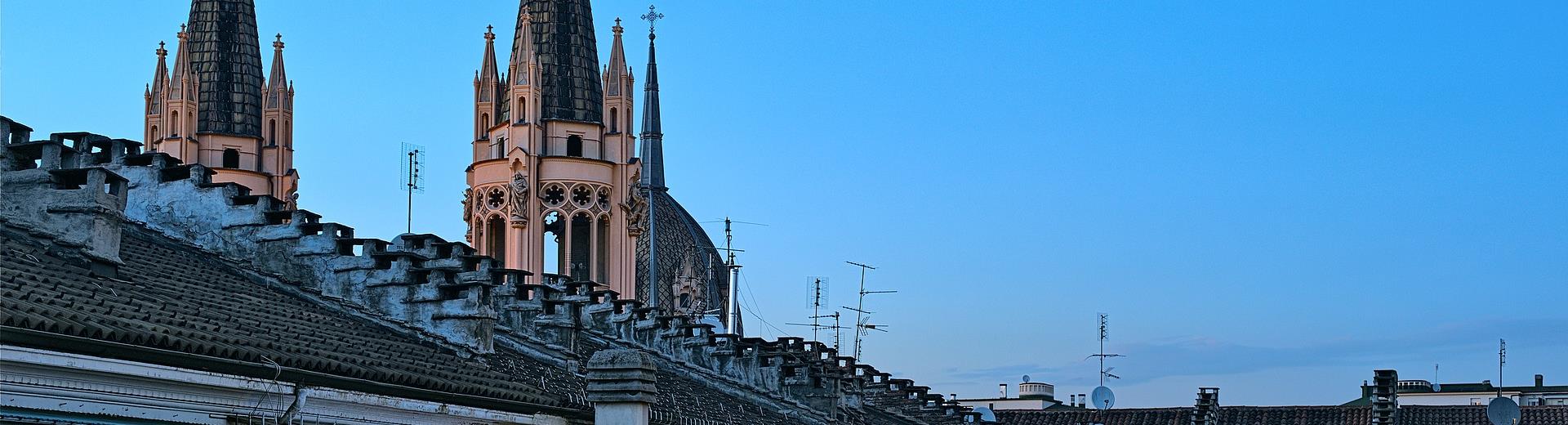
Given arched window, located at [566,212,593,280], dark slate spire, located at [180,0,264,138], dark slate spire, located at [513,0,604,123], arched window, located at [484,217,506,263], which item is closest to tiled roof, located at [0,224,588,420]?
arched window, located at [484,217,506,263]

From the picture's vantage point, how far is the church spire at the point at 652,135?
83.4m

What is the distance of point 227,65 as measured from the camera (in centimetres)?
6850

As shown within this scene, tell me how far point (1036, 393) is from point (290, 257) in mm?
66335

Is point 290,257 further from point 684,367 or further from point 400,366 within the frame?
point 684,367

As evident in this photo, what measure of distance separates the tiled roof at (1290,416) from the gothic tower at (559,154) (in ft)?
47.2

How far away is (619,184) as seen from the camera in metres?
69.9

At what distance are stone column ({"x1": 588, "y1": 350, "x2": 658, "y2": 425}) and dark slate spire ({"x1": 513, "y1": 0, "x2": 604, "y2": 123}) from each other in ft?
164

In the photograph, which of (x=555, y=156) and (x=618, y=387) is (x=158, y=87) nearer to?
(x=555, y=156)

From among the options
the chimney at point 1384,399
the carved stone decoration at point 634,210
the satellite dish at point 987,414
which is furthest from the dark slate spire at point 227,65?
the chimney at point 1384,399

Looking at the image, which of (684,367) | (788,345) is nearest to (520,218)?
(788,345)

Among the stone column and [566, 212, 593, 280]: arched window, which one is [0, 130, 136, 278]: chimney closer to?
the stone column

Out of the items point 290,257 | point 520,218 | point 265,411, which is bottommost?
point 265,411

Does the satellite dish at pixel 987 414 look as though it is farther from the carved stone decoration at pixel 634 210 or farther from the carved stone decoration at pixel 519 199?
the carved stone decoration at pixel 519 199

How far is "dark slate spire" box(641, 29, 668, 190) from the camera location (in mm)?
83562
